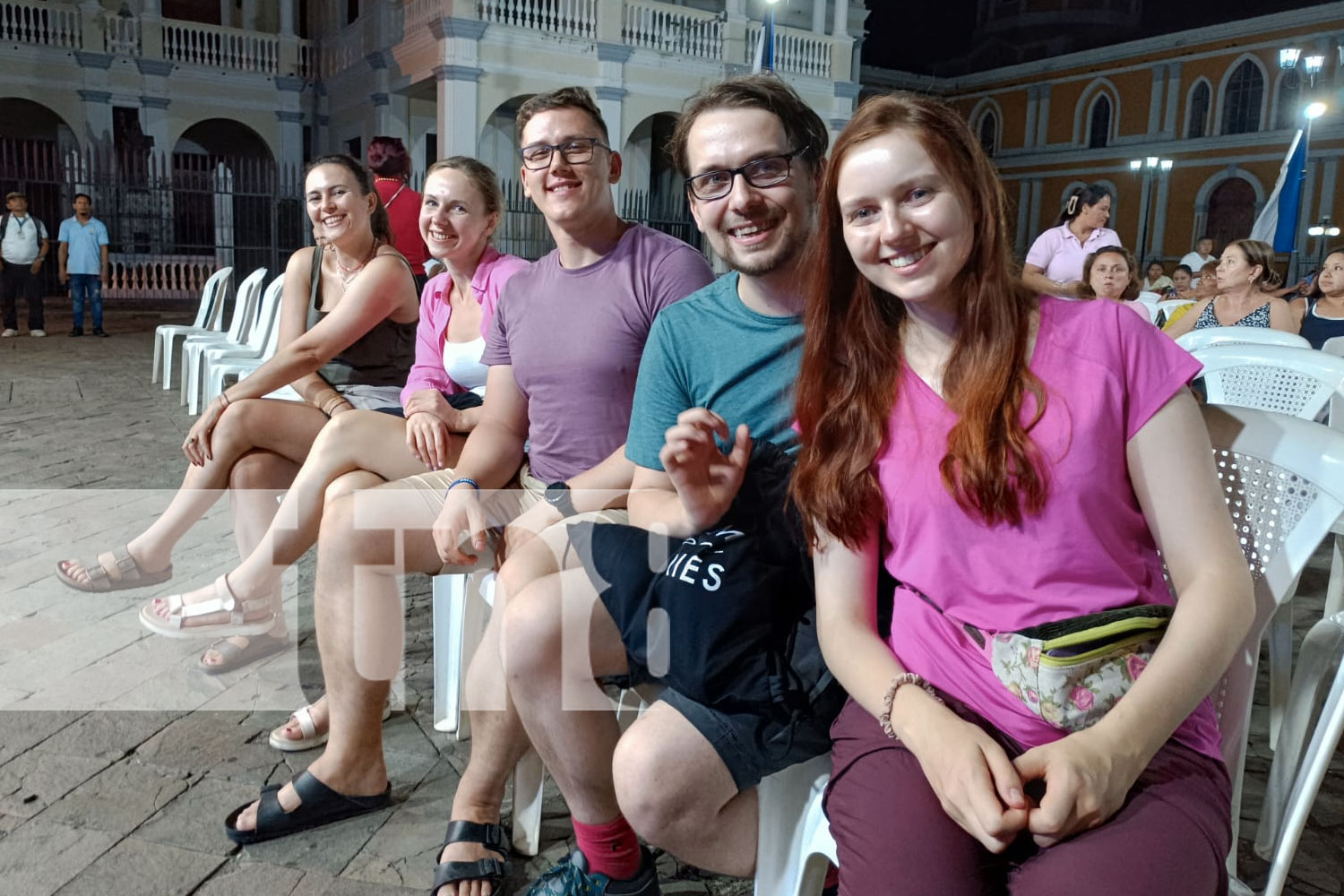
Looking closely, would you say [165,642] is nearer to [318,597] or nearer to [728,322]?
[318,597]

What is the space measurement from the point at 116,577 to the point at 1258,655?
2.81 m

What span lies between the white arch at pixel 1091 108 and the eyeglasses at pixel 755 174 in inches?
1143

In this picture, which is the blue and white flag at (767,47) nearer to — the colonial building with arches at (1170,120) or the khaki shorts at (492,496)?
the khaki shorts at (492,496)

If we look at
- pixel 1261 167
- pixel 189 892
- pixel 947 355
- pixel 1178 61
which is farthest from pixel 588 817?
pixel 1178 61

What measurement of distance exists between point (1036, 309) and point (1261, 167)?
27242 millimetres

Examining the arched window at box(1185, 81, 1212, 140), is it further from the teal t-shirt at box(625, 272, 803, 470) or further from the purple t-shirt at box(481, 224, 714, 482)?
the teal t-shirt at box(625, 272, 803, 470)

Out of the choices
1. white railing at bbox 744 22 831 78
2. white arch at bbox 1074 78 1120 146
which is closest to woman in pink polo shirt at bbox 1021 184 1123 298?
white railing at bbox 744 22 831 78

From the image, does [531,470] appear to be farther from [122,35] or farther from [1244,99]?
[1244,99]

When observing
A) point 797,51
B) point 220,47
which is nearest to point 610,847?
point 797,51

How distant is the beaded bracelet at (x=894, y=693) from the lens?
130cm

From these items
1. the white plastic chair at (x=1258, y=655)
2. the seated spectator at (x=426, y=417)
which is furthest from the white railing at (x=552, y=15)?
the white plastic chair at (x=1258, y=655)

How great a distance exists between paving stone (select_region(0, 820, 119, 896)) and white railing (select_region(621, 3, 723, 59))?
1535 centimetres

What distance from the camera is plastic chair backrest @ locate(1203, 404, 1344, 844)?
1.37m

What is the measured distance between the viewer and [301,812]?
201cm
